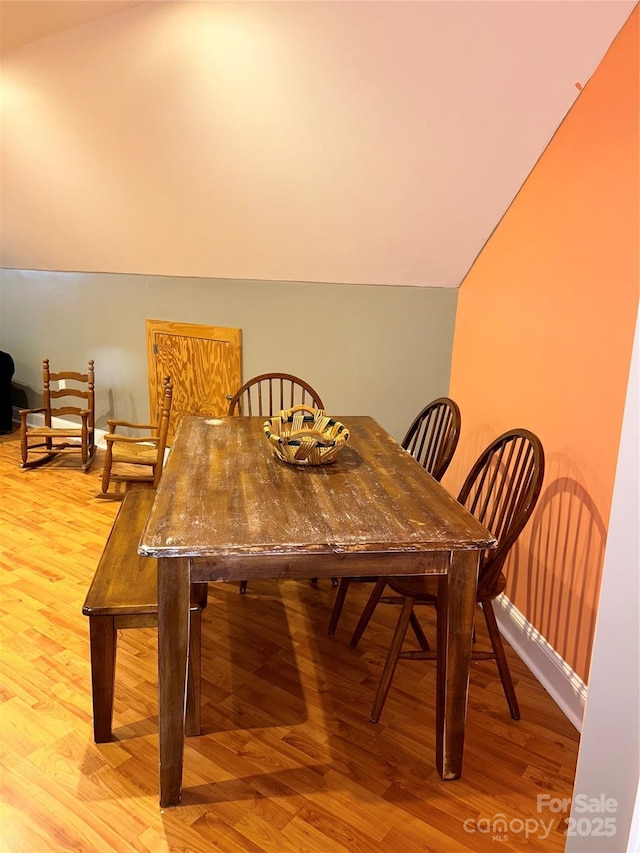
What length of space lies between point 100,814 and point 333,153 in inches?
94.6

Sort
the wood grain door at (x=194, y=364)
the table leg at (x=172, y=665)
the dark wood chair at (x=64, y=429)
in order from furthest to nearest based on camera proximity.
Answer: the dark wood chair at (x=64, y=429), the wood grain door at (x=194, y=364), the table leg at (x=172, y=665)

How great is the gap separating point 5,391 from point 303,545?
3.97m

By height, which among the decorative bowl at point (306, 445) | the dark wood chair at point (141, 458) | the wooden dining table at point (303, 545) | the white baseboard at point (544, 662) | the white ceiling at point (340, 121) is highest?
the white ceiling at point (340, 121)

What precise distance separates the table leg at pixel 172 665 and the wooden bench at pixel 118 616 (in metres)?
0.12

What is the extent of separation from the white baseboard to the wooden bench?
110 cm

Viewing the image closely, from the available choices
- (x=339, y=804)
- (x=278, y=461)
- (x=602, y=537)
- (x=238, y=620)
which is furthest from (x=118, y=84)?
(x=339, y=804)

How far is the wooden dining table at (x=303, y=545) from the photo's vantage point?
4.66 feet

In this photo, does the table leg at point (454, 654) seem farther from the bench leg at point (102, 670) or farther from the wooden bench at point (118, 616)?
the bench leg at point (102, 670)

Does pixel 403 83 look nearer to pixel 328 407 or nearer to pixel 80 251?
pixel 328 407

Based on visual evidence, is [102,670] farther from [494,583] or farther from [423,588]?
[494,583]

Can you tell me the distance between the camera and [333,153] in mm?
2568

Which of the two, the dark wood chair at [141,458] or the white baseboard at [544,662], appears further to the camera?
the dark wood chair at [141,458]

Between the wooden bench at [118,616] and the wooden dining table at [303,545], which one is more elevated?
the wooden dining table at [303,545]

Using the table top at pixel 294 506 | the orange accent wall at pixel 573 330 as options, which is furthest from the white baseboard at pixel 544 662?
the table top at pixel 294 506
